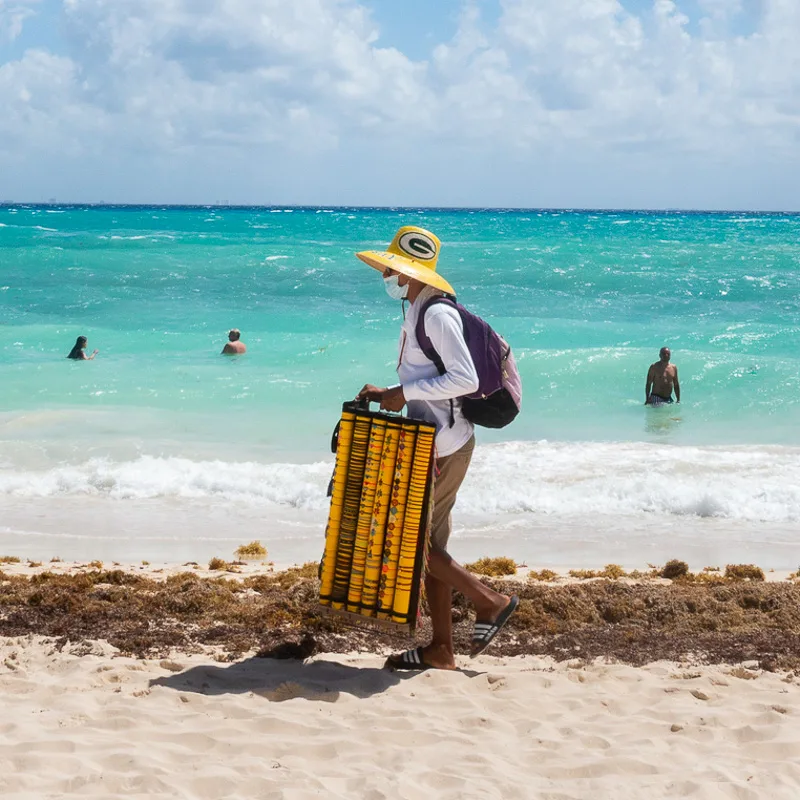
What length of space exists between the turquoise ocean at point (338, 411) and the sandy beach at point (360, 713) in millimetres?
2252

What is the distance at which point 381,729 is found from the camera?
12.3ft

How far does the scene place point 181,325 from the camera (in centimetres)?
2261

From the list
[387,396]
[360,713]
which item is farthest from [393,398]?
[360,713]

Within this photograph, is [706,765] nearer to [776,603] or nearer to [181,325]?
[776,603]

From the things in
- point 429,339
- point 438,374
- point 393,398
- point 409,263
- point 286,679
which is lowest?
point 286,679

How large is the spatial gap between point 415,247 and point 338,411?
922 centimetres

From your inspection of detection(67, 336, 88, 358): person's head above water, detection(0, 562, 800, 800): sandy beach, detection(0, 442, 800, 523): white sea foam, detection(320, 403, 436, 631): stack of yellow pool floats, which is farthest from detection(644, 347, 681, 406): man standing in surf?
detection(320, 403, 436, 631): stack of yellow pool floats

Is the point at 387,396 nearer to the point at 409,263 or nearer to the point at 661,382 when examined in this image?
the point at 409,263

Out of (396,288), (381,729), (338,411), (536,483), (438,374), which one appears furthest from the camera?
(338,411)

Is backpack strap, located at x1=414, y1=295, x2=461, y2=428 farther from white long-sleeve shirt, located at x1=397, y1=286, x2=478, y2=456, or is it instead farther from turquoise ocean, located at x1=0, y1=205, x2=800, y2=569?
turquoise ocean, located at x1=0, y1=205, x2=800, y2=569

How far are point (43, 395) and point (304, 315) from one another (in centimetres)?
1068

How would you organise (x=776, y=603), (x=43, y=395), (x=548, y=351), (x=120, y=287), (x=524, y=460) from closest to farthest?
(x=776, y=603)
(x=524, y=460)
(x=43, y=395)
(x=548, y=351)
(x=120, y=287)

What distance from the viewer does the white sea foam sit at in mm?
8539

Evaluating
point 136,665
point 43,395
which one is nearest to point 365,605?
point 136,665
